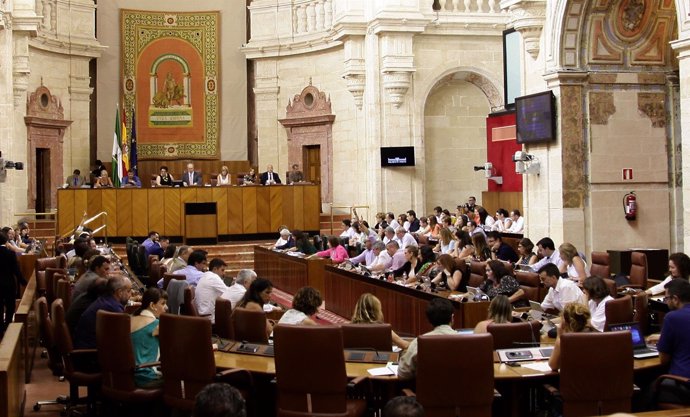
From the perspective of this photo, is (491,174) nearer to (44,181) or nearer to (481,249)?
(481,249)

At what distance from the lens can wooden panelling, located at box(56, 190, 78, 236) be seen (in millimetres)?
18734

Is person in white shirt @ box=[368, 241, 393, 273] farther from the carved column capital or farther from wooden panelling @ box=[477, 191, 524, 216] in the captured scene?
wooden panelling @ box=[477, 191, 524, 216]

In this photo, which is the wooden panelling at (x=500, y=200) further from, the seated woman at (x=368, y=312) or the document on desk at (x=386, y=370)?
the document on desk at (x=386, y=370)

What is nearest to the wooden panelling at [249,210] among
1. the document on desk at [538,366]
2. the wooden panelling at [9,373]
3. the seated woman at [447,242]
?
the seated woman at [447,242]

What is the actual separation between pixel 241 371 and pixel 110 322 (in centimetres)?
109

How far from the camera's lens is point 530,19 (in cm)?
1312

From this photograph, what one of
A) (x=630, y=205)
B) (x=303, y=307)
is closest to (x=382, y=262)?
(x=630, y=205)

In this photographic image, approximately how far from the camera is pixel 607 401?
5359 millimetres

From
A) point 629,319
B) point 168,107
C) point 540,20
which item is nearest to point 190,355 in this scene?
point 629,319

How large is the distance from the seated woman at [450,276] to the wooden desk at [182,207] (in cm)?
991

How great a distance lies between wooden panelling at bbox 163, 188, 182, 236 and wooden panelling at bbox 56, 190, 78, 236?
191cm

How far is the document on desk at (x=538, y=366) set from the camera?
18.5 feet

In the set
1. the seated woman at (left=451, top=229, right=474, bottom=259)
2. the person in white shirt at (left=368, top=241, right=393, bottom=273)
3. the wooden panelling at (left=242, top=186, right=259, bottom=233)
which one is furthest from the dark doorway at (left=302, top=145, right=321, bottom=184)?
the seated woman at (left=451, top=229, right=474, bottom=259)

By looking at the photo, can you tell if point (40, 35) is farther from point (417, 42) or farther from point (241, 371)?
point (241, 371)
